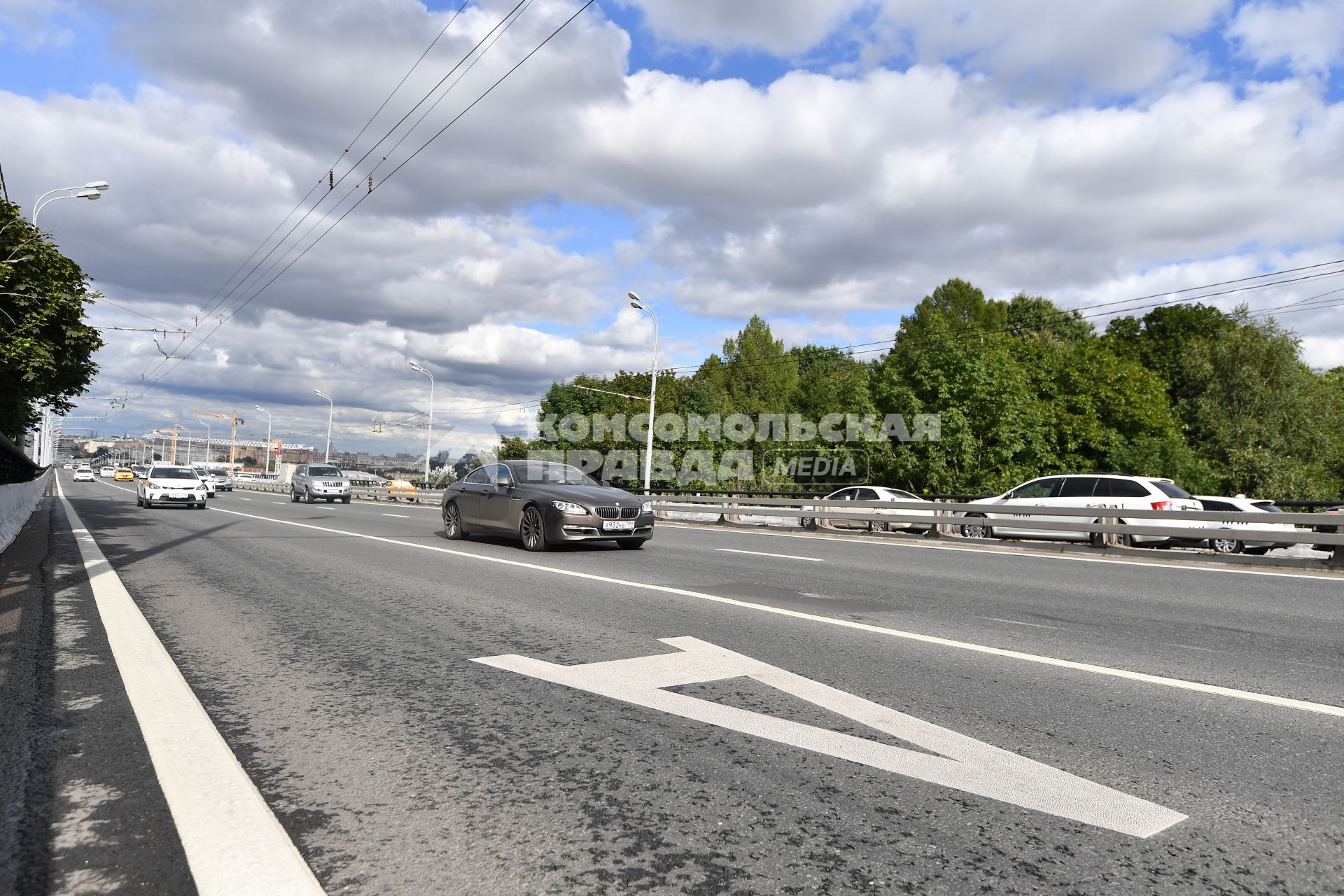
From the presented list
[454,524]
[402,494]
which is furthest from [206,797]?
[402,494]

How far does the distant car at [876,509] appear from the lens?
739 inches

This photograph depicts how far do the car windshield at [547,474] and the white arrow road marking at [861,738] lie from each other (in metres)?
8.69

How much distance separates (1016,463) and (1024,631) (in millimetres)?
44504

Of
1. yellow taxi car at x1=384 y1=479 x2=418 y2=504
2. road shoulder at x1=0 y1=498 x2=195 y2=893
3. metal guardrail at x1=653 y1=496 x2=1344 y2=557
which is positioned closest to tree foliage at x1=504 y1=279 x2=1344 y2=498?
yellow taxi car at x1=384 y1=479 x2=418 y2=504

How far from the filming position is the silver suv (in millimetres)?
37406

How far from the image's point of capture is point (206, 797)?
2.91 metres

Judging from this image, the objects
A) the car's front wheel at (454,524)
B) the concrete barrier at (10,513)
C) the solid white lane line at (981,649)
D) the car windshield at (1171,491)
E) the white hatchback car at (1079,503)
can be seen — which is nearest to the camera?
the solid white lane line at (981,649)

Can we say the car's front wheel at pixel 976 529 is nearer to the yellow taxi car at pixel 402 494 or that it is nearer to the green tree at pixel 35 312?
the green tree at pixel 35 312

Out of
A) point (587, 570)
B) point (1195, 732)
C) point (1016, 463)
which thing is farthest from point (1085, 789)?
point (1016, 463)

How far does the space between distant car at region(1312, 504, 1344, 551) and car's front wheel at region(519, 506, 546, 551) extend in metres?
11.6

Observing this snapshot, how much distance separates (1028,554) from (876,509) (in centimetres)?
483

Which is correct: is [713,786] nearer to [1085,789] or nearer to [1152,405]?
[1085,789]

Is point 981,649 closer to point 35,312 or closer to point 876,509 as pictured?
point 876,509

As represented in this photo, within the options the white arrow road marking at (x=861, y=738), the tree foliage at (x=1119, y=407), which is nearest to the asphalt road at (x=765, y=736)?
the white arrow road marking at (x=861, y=738)
